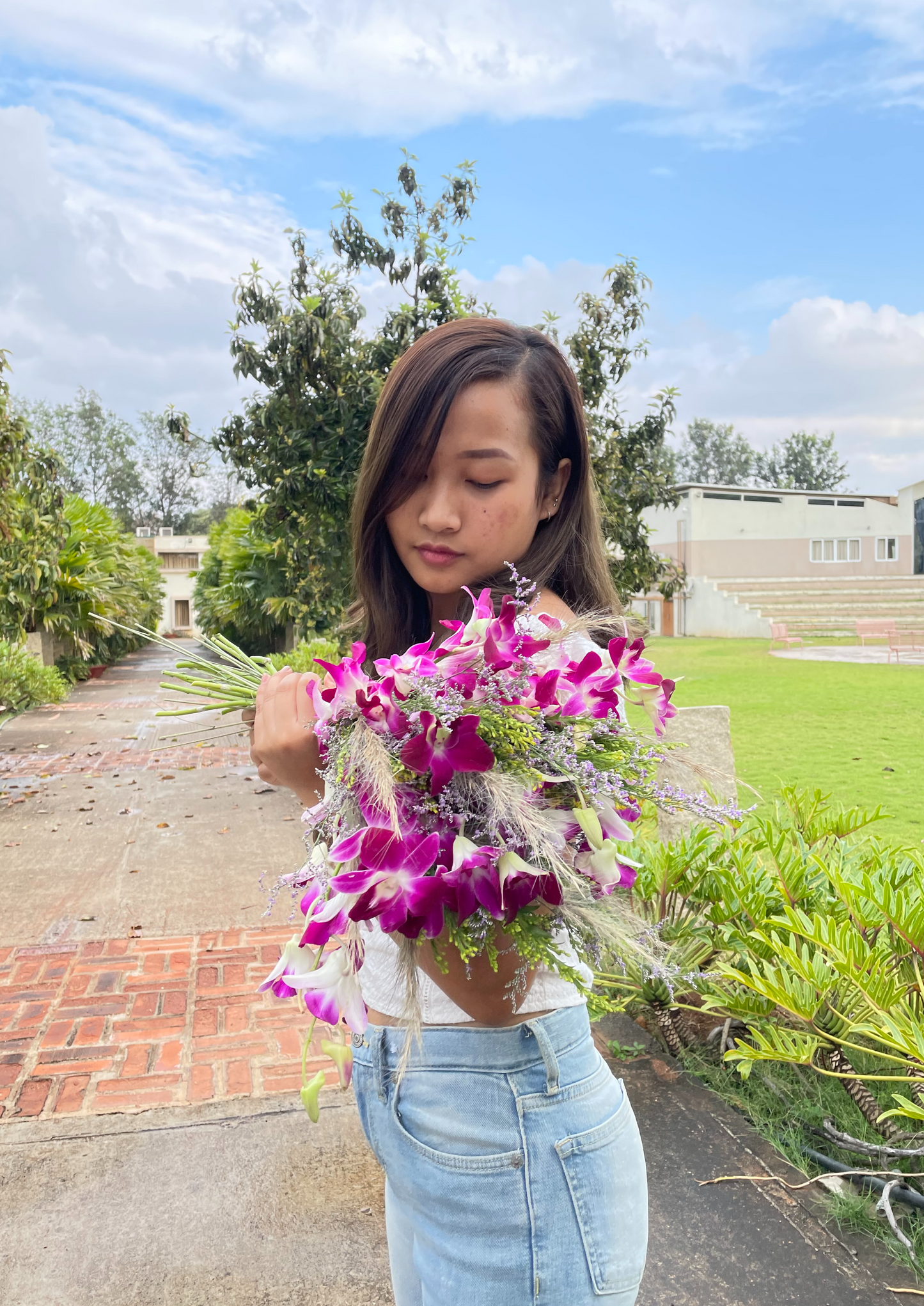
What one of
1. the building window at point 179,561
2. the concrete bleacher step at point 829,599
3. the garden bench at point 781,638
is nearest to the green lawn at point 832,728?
the garden bench at point 781,638

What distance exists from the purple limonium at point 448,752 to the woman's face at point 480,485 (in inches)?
Answer: 18.6

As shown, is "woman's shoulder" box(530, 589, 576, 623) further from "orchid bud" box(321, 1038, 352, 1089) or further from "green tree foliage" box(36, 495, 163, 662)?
"green tree foliage" box(36, 495, 163, 662)

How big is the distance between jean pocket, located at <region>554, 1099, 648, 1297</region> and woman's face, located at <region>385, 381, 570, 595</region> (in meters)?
0.73

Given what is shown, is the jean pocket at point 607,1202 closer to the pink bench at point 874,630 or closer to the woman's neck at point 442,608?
the woman's neck at point 442,608

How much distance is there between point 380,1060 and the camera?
1126mm

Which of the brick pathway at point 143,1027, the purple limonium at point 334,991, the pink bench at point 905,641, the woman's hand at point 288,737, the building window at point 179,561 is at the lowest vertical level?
the brick pathway at point 143,1027

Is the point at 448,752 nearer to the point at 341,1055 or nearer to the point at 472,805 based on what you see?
the point at 472,805

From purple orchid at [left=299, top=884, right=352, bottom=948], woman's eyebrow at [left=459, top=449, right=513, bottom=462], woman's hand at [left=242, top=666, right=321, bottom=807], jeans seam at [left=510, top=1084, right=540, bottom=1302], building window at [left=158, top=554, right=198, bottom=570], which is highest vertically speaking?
building window at [left=158, top=554, right=198, bottom=570]

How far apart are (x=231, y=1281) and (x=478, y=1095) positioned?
1.77 m

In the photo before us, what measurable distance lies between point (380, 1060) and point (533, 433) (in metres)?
0.84

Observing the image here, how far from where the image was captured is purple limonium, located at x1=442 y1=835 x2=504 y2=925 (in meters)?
0.81

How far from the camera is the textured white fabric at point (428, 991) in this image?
3.43ft

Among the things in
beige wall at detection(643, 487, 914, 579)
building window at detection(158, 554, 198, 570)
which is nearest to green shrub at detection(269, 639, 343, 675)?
beige wall at detection(643, 487, 914, 579)

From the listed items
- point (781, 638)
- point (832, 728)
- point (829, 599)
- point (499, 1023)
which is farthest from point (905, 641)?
point (499, 1023)
